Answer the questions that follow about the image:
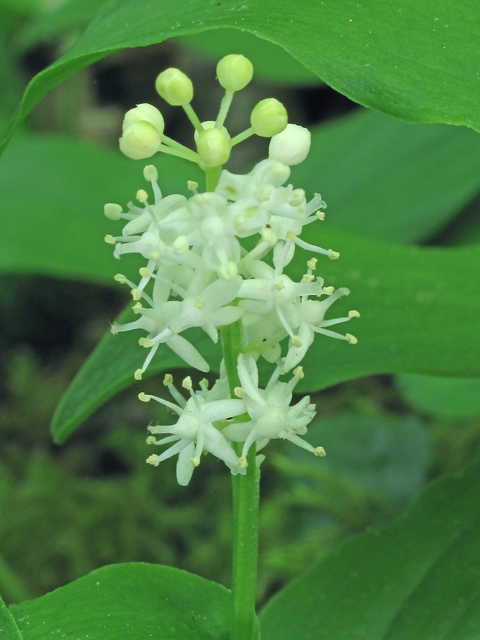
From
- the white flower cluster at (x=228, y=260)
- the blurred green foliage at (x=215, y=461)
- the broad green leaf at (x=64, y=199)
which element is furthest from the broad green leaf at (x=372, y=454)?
the white flower cluster at (x=228, y=260)

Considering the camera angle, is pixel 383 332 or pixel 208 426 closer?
pixel 208 426

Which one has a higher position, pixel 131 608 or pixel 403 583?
pixel 131 608

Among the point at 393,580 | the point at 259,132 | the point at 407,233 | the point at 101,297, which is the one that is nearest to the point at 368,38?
the point at 259,132

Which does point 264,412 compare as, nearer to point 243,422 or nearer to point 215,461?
point 243,422

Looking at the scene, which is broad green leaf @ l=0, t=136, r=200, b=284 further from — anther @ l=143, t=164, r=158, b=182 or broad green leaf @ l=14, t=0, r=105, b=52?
anther @ l=143, t=164, r=158, b=182

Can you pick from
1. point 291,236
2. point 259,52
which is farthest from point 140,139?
point 259,52

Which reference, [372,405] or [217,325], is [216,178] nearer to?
[217,325]

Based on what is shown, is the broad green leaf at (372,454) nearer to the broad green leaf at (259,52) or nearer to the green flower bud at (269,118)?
the broad green leaf at (259,52)

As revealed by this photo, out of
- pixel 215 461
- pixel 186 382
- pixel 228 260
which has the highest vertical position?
pixel 228 260

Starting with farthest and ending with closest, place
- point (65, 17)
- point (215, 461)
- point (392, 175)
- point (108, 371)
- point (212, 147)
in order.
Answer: point (65, 17) < point (392, 175) < point (215, 461) < point (108, 371) < point (212, 147)
